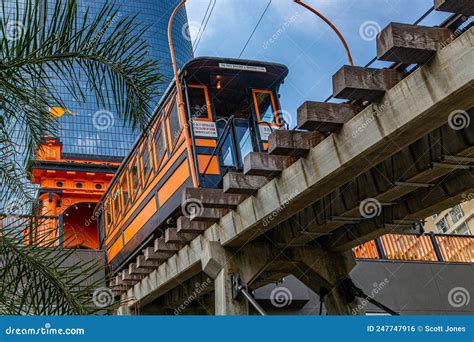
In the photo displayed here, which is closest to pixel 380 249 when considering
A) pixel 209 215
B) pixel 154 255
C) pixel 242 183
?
pixel 154 255

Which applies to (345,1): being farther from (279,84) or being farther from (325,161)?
(279,84)

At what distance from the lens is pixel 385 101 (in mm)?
4195

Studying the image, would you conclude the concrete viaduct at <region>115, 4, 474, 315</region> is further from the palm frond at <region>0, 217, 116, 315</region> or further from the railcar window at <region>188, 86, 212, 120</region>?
the railcar window at <region>188, 86, 212, 120</region>

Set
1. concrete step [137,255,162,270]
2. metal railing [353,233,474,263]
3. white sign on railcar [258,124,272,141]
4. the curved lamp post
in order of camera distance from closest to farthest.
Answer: the curved lamp post, white sign on railcar [258,124,272,141], concrete step [137,255,162,270], metal railing [353,233,474,263]

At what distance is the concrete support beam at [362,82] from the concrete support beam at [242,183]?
77.2 inches

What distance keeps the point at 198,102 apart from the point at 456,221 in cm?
3570

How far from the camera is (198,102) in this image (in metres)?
8.80

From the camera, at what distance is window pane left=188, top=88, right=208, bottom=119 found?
28.6 feet

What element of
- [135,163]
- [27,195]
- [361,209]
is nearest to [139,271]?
[135,163]

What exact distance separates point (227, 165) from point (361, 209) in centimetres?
253

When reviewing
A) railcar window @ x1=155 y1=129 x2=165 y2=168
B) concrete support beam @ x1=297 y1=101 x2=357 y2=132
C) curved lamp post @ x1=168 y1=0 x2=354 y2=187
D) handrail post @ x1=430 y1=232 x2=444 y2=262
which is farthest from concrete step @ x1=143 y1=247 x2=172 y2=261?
Answer: handrail post @ x1=430 y1=232 x2=444 y2=262

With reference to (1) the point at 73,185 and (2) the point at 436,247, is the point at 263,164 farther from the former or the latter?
(1) the point at 73,185

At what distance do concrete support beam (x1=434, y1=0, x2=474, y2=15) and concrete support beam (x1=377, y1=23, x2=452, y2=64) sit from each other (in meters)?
0.28

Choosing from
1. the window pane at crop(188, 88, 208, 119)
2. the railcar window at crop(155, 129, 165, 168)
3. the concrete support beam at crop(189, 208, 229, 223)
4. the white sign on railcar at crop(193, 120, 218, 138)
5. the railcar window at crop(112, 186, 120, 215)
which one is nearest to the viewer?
the concrete support beam at crop(189, 208, 229, 223)
